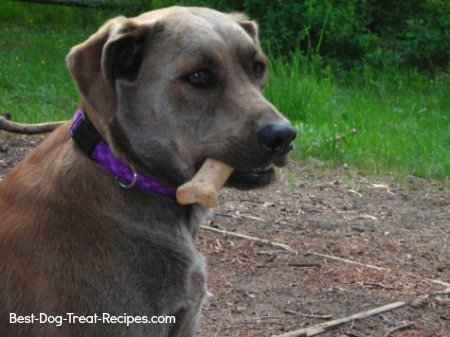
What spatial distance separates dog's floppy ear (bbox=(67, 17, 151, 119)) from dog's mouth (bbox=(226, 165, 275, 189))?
0.51 m

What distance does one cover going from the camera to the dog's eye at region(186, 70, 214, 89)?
354 centimetres

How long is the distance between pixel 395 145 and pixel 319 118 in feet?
3.25

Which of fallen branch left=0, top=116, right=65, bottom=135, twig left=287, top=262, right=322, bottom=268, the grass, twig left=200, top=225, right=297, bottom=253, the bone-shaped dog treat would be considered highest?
the bone-shaped dog treat

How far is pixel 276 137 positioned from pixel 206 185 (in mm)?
291

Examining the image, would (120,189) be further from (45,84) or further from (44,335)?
(45,84)

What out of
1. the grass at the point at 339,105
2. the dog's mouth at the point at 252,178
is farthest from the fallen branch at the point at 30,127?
the grass at the point at 339,105

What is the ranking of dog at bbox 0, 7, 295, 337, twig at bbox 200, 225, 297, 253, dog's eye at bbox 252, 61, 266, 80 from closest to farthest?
dog at bbox 0, 7, 295, 337
dog's eye at bbox 252, 61, 266, 80
twig at bbox 200, 225, 297, 253

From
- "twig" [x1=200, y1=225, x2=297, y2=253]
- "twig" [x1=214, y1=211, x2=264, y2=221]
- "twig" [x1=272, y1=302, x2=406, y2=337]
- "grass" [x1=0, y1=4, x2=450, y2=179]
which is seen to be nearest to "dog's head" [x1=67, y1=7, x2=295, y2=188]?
"twig" [x1=272, y1=302, x2=406, y2=337]

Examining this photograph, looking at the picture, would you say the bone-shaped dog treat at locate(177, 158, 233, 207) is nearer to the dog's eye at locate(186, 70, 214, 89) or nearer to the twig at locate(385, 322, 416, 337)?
the dog's eye at locate(186, 70, 214, 89)

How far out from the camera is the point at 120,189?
11.3ft

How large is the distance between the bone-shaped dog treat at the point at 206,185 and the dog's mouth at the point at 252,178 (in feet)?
0.13

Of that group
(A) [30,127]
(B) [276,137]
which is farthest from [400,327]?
(A) [30,127]

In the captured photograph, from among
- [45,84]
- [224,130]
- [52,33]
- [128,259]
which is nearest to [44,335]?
[128,259]

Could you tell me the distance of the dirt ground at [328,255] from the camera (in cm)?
482
